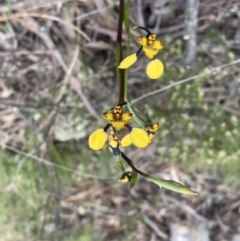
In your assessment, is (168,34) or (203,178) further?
(203,178)

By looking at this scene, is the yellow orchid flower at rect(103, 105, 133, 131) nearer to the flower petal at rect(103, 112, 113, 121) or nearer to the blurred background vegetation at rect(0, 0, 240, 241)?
the flower petal at rect(103, 112, 113, 121)

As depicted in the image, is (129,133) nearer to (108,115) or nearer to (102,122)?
(108,115)

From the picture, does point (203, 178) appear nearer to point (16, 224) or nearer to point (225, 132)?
point (225, 132)

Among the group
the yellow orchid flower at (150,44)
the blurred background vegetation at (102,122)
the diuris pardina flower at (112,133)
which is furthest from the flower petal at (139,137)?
the blurred background vegetation at (102,122)

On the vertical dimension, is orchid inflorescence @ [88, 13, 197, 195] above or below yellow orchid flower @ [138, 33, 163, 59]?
below

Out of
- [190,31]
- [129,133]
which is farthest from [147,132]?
[190,31]

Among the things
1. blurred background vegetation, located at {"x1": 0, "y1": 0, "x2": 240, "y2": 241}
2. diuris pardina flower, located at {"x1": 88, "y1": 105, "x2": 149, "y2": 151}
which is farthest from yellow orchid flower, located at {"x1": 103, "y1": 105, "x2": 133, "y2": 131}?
blurred background vegetation, located at {"x1": 0, "y1": 0, "x2": 240, "y2": 241}

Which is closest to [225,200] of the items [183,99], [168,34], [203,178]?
[203,178]
